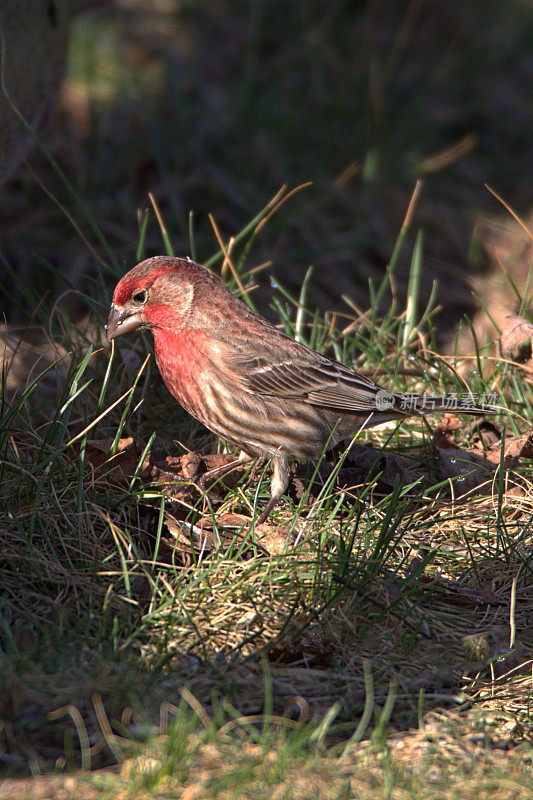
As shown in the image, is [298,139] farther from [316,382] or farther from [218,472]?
[218,472]

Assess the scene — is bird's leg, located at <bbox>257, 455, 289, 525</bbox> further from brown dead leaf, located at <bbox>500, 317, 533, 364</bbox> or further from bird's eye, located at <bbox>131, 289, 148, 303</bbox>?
brown dead leaf, located at <bbox>500, 317, 533, 364</bbox>

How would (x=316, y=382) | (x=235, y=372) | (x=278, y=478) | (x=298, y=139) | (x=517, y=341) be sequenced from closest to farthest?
(x=278, y=478) → (x=235, y=372) → (x=316, y=382) → (x=517, y=341) → (x=298, y=139)

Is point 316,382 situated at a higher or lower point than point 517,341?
higher

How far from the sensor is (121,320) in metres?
4.36

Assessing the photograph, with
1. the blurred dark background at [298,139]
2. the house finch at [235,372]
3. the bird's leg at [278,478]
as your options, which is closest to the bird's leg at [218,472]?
the house finch at [235,372]

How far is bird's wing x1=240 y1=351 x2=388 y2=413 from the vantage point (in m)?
4.39

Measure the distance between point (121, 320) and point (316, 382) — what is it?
1026mm

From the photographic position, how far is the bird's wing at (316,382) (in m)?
4.39

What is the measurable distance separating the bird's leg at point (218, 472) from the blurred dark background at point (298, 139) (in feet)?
7.88

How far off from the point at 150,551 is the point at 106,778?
53.1 inches

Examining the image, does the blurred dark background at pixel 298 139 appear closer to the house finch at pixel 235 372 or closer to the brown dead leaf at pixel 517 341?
the house finch at pixel 235 372

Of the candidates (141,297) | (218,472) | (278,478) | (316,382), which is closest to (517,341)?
(316,382)

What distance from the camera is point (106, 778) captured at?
251 centimetres

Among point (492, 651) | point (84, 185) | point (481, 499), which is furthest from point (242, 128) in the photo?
point (492, 651)
